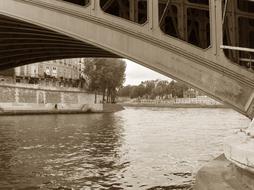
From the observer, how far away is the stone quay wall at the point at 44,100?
5166 cm

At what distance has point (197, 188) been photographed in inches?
184

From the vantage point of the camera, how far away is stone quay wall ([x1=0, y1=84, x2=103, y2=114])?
2034 inches

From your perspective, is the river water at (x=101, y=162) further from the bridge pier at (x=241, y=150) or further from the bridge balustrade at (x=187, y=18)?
the bridge pier at (x=241, y=150)

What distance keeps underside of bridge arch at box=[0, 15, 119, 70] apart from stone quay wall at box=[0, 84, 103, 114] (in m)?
31.9

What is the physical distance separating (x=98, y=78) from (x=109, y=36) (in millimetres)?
58269

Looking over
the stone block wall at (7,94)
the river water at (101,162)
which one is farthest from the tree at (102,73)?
the river water at (101,162)

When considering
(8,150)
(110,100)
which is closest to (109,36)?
(8,150)

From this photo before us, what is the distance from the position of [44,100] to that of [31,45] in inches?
1730

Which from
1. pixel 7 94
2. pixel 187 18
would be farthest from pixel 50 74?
pixel 187 18

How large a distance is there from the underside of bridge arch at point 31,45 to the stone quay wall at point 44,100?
31.9m

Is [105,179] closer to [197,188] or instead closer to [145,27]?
[145,27]

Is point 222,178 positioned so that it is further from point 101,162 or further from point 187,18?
point 101,162

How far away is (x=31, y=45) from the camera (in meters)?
15.5

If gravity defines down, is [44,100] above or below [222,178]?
above
